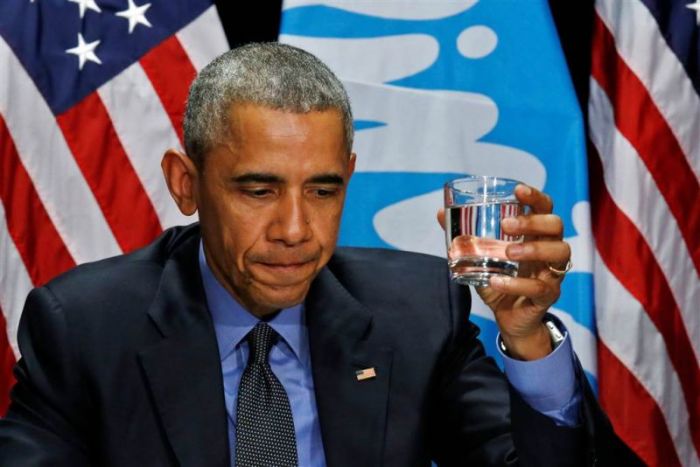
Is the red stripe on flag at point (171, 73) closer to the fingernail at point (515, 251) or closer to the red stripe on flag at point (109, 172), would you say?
the red stripe on flag at point (109, 172)

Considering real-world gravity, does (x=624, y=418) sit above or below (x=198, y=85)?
below

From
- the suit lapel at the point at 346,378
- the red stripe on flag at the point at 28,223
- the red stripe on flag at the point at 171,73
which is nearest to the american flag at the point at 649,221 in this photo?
the red stripe on flag at the point at 171,73

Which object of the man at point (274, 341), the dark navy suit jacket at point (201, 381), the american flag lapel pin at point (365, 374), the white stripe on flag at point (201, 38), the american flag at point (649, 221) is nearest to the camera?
the man at point (274, 341)

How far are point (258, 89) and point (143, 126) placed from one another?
81.0 inches

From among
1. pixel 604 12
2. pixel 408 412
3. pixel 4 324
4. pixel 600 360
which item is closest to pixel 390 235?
pixel 600 360

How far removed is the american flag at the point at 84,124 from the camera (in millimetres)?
3664

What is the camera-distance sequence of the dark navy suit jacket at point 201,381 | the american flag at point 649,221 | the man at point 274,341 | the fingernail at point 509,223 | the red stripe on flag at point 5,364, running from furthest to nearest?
the american flag at point 649,221 → the red stripe on flag at point 5,364 → the dark navy suit jacket at point 201,381 → the man at point 274,341 → the fingernail at point 509,223

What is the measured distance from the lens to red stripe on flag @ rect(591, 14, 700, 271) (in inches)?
147

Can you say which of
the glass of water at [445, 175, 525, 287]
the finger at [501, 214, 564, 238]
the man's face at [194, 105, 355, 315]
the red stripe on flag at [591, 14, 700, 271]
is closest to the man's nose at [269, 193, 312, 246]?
the man's face at [194, 105, 355, 315]

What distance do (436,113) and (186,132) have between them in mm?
1890

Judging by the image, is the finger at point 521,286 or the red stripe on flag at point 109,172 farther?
the red stripe on flag at point 109,172

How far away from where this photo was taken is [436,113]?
12.3ft

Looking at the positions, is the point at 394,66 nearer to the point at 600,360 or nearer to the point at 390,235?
the point at 390,235

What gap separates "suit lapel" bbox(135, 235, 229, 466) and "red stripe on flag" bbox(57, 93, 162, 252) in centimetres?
176
